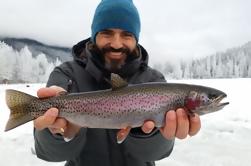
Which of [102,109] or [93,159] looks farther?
[93,159]

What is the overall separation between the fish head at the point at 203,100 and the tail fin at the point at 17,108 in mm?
1174

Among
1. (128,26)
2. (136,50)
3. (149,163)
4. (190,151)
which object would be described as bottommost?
(190,151)

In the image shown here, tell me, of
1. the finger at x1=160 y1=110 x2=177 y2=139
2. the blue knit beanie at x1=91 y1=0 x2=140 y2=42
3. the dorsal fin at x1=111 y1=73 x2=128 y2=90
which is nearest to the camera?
the finger at x1=160 y1=110 x2=177 y2=139

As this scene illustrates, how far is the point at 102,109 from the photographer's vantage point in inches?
110

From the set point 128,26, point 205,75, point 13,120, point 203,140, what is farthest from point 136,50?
point 205,75

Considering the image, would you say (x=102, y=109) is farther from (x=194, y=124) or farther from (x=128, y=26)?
(x=128, y=26)

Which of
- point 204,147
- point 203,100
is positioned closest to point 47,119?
point 203,100

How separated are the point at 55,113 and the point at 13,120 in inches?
12.8

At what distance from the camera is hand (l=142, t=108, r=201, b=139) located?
8.85 feet

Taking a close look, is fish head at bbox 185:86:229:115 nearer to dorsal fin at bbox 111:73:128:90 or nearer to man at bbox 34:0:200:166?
man at bbox 34:0:200:166

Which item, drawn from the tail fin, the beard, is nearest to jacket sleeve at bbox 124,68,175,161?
the beard

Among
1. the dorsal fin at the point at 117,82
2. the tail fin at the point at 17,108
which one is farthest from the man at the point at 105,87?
the dorsal fin at the point at 117,82

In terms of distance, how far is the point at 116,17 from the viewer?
11.8 ft

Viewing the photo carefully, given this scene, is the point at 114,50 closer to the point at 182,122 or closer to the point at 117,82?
the point at 117,82
